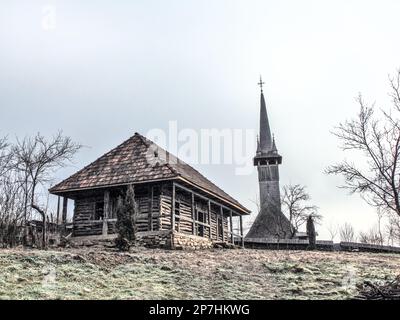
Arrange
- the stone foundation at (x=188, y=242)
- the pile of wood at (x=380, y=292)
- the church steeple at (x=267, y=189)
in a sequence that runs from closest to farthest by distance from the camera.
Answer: the pile of wood at (x=380, y=292) < the stone foundation at (x=188, y=242) < the church steeple at (x=267, y=189)

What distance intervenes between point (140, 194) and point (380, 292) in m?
13.4

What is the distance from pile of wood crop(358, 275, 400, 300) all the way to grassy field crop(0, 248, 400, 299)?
0.34 meters

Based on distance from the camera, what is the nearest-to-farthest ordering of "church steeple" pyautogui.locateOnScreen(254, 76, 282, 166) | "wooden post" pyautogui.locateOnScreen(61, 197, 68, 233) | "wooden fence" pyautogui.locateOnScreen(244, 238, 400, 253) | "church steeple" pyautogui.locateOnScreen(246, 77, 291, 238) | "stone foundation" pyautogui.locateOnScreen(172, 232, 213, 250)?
"stone foundation" pyautogui.locateOnScreen(172, 232, 213, 250) → "wooden post" pyautogui.locateOnScreen(61, 197, 68, 233) → "wooden fence" pyautogui.locateOnScreen(244, 238, 400, 253) → "church steeple" pyautogui.locateOnScreen(246, 77, 291, 238) → "church steeple" pyautogui.locateOnScreen(254, 76, 282, 166)

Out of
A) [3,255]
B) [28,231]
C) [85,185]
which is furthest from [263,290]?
[85,185]

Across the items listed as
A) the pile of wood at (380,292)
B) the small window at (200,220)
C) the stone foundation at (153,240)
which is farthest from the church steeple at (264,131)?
the pile of wood at (380,292)

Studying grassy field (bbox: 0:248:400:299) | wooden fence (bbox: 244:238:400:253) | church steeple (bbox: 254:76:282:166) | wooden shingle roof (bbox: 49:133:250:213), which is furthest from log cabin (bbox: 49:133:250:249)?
church steeple (bbox: 254:76:282:166)

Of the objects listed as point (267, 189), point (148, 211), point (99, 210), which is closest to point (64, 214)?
point (99, 210)

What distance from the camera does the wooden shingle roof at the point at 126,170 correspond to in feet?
62.6

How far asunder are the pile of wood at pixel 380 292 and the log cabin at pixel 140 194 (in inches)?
366

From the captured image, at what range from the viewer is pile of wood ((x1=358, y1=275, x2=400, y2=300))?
344 inches

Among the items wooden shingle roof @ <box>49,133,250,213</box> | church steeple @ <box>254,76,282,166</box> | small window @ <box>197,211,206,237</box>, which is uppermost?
church steeple @ <box>254,76,282,166</box>

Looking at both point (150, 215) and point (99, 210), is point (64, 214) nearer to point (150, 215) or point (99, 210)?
point (99, 210)

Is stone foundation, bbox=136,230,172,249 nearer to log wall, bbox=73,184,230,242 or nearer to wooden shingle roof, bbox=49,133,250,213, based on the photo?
log wall, bbox=73,184,230,242

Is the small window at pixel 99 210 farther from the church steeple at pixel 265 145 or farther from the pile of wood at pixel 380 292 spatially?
the church steeple at pixel 265 145
